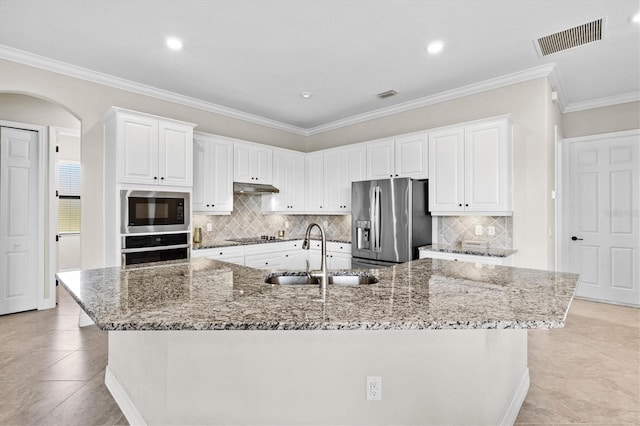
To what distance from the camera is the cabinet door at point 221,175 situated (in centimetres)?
450

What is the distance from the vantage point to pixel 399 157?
4.51 metres

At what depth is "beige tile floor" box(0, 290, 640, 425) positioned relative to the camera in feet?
7.04

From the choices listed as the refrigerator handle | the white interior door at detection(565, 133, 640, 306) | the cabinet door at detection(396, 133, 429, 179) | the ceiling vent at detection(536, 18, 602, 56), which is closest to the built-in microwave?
the refrigerator handle

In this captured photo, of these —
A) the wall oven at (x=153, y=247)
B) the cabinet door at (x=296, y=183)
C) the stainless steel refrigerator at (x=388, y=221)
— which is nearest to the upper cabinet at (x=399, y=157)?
the stainless steel refrigerator at (x=388, y=221)

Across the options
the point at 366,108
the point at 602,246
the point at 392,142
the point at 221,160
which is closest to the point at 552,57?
the point at 392,142

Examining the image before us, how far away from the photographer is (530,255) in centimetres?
372

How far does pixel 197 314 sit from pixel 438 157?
140 inches

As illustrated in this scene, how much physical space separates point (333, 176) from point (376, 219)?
1.30m

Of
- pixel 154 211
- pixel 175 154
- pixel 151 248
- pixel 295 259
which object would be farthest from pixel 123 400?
pixel 295 259

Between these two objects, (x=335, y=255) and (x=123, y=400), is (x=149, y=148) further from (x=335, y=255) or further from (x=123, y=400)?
(x=335, y=255)

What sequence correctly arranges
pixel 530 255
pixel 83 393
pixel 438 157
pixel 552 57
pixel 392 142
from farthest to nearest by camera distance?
pixel 392 142 < pixel 438 157 < pixel 530 255 < pixel 552 57 < pixel 83 393

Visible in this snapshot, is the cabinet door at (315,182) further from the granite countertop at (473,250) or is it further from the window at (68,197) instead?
the window at (68,197)

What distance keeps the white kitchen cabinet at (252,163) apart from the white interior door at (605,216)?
4.52 metres

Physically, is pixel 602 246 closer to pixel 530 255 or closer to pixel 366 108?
pixel 530 255
